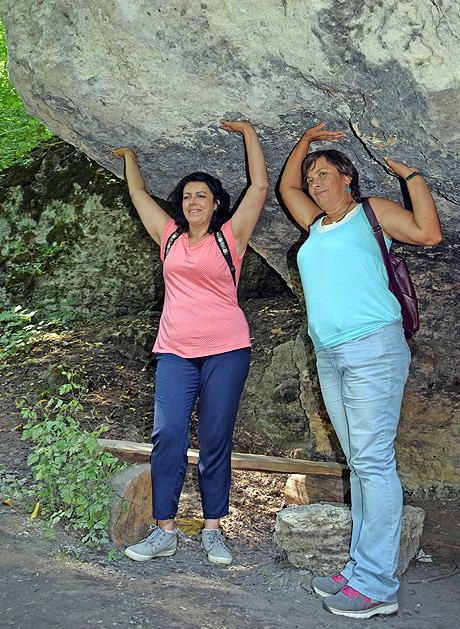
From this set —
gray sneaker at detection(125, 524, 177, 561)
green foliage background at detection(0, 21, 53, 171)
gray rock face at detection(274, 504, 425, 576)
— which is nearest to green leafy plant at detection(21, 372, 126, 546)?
gray sneaker at detection(125, 524, 177, 561)

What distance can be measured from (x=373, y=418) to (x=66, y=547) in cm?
189

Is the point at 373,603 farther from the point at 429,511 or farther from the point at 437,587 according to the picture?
the point at 429,511

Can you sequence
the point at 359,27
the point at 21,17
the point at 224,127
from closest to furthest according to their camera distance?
the point at 359,27, the point at 21,17, the point at 224,127

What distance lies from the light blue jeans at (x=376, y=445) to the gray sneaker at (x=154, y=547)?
1.05m

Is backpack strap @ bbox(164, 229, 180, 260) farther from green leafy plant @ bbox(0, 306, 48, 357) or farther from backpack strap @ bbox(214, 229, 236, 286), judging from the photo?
green leafy plant @ bbox(0, 306, 48, 357)

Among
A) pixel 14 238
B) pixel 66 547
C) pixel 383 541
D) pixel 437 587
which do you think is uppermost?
pixel 14 238

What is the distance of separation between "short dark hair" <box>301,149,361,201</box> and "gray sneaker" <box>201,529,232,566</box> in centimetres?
214

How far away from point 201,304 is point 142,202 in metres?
0.83

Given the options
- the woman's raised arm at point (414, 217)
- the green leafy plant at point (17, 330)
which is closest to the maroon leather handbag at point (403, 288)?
the woman's raised arm at point (414, 217)

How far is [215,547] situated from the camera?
3420 millimetres

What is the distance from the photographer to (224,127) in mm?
3521

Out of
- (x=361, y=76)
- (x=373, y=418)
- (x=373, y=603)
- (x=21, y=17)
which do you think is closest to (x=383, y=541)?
(x=373, y=603)

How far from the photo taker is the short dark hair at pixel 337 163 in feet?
10.6

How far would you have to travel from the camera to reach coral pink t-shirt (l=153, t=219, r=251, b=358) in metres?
3.31
